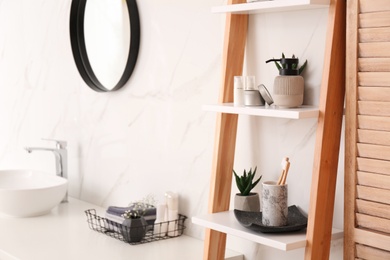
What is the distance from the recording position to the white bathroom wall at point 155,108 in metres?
2.19

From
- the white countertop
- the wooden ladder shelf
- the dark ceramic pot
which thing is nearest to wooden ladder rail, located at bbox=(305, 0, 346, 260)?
the wooden ladder shelf

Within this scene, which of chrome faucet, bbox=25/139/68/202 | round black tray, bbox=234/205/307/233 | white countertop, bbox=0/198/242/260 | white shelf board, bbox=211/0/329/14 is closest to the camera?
white shelf board, bbox=211/0/329/14

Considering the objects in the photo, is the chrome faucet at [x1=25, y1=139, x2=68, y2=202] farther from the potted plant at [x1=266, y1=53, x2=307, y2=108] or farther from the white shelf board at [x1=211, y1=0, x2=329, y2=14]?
the potted plant at [x1=266, y1=53, x2=307, y2=108]

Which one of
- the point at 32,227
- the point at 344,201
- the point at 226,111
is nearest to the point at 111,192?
the point at 32,227

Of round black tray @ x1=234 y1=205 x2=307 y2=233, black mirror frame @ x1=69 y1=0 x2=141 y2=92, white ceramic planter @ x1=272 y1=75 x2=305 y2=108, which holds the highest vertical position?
black mirror frame @ x1=69 y1=0 x2=141 y2=92

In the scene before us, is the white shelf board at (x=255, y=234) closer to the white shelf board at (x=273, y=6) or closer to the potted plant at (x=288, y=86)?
the potted plant at (x=288, y=86)

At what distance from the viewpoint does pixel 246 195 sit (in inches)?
87.5

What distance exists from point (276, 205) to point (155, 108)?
0.94 metres

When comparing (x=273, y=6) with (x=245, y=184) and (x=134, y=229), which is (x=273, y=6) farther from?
(x=134, y=229)

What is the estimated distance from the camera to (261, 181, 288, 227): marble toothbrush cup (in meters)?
1.99

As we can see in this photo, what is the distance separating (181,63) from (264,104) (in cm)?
60

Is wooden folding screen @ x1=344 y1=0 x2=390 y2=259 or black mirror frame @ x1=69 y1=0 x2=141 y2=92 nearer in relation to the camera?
wooden folding screen @ x1=344 y1=0 x2=390 y2=259

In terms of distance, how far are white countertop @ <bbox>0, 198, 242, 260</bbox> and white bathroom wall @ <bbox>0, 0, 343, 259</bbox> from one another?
163 mm

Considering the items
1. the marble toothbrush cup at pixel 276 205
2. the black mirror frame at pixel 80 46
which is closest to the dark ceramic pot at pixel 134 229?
the marble toothbrush cup at pixel 276 205
